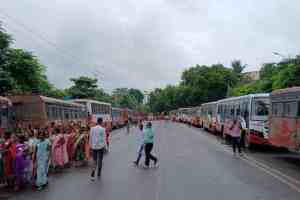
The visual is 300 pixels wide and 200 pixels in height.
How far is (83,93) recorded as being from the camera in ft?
212

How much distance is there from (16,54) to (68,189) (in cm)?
2374

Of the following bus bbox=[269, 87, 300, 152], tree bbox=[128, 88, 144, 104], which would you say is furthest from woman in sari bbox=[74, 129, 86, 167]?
tree bbox=[128, 88, 144, 104]

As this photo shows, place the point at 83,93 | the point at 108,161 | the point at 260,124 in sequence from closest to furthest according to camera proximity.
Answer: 1. the point at 108,161
2. the point at 260,124
3. the point at 83,93

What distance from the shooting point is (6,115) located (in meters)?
19.3

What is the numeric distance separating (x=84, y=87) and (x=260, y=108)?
4788 centimetres

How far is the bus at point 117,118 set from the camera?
52622 mm

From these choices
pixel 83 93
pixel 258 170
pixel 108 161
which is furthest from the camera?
pixel 83 93

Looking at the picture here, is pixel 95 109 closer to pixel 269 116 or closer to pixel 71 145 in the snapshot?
pixel 269 116

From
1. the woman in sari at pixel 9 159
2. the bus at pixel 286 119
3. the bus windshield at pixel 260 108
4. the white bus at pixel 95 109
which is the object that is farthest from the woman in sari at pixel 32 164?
the white bus at pixel 95 109

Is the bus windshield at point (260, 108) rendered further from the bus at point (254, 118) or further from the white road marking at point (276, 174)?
the white road marking at point (276, 174)

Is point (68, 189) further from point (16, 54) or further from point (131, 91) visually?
point (131, 91)

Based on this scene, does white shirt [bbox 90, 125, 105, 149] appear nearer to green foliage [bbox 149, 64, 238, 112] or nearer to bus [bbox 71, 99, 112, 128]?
bus [bbox 71, 99, 112, 128]

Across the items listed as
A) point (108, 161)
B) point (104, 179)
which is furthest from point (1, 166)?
point (108, 161)

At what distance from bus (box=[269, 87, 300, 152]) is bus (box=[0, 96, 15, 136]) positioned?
39.2 ft
